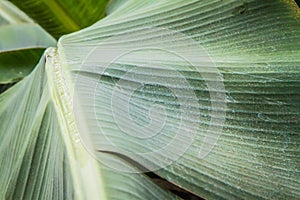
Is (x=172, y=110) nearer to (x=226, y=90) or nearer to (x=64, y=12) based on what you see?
(x=226, y=90)

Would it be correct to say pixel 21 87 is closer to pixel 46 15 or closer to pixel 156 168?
pixel 46 15

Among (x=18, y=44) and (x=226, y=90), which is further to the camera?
(x=18, y=44)

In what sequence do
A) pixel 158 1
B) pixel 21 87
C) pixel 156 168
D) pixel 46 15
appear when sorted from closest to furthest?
pixel 156 168, pixel 158 1, pixel 21 87, pixel 46 15

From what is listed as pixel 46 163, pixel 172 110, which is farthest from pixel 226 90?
pixel 46 163

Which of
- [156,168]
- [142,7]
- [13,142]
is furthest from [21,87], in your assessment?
[156,168]

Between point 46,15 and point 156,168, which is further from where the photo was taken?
point 46,15

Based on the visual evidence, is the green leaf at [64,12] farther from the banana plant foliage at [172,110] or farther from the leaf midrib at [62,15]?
the banana plant foliage at [172,110]

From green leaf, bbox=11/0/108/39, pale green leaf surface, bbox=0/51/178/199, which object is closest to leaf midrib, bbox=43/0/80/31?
green leaf, bbox=11/0/108/39
